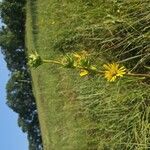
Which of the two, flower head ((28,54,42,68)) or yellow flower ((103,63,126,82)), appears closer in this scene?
yellow flower ((103,63,126,82))

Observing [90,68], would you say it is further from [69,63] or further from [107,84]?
[107,84]

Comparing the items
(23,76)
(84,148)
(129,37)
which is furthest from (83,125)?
(23,76)

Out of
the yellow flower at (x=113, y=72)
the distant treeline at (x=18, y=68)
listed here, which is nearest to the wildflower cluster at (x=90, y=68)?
the yellow flower at (x=113, y=72)

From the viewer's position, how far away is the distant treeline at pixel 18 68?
10.3 meters

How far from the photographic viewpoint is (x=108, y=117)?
10.4ft

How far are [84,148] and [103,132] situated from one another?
0.70m

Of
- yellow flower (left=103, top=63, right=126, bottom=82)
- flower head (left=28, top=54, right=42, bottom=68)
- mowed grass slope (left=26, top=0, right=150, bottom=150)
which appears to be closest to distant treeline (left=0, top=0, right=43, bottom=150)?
mowed grass slope (left=26, top=0, right=150, bottom=150)

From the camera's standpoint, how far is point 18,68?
1166cm

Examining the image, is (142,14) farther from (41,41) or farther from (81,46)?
(41,41)

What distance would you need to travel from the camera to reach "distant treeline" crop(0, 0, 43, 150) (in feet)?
33.9

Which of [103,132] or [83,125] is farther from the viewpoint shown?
[83,125]

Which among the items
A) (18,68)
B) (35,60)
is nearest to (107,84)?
(35,60)

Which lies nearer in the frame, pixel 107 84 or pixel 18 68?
pixel 107 84

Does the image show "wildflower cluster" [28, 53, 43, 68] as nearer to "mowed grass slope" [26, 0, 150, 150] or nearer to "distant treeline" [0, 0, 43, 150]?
"mowed grass slope" [26, 0, 150, 150]
